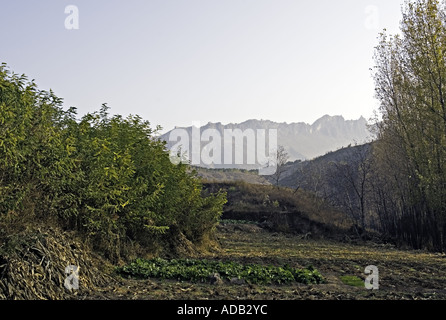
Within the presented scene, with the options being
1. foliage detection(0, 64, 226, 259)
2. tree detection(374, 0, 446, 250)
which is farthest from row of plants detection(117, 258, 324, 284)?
tree detection(374, 0, 446, 250)

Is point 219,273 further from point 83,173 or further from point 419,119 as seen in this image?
point 419,119

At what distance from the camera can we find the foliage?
7.80 meters

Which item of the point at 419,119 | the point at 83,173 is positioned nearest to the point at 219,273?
the point at 83,173

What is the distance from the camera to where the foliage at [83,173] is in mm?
7805

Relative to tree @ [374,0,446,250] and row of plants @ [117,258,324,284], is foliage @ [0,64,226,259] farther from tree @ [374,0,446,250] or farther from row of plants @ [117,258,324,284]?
tree @ [374,0,446,250]

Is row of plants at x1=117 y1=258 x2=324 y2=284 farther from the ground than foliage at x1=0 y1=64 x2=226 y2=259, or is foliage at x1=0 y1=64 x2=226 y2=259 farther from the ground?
foliage at x1=0 y1=64 x2=226 y2=259

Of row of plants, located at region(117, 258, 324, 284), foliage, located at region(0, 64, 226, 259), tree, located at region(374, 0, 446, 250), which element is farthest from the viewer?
tree, located at region(374, 0, 446, 250)

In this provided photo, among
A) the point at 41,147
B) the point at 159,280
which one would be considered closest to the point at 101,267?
the point at 159,280

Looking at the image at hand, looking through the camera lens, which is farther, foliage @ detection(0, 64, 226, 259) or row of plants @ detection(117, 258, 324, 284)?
row of plants @ detection(117, 258, 324, 284)

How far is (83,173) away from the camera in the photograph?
374 inches

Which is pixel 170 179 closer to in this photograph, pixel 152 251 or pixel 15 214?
pixel 152 251

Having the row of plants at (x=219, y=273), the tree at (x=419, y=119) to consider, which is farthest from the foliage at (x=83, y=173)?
the tree at (x=419, y=119)
